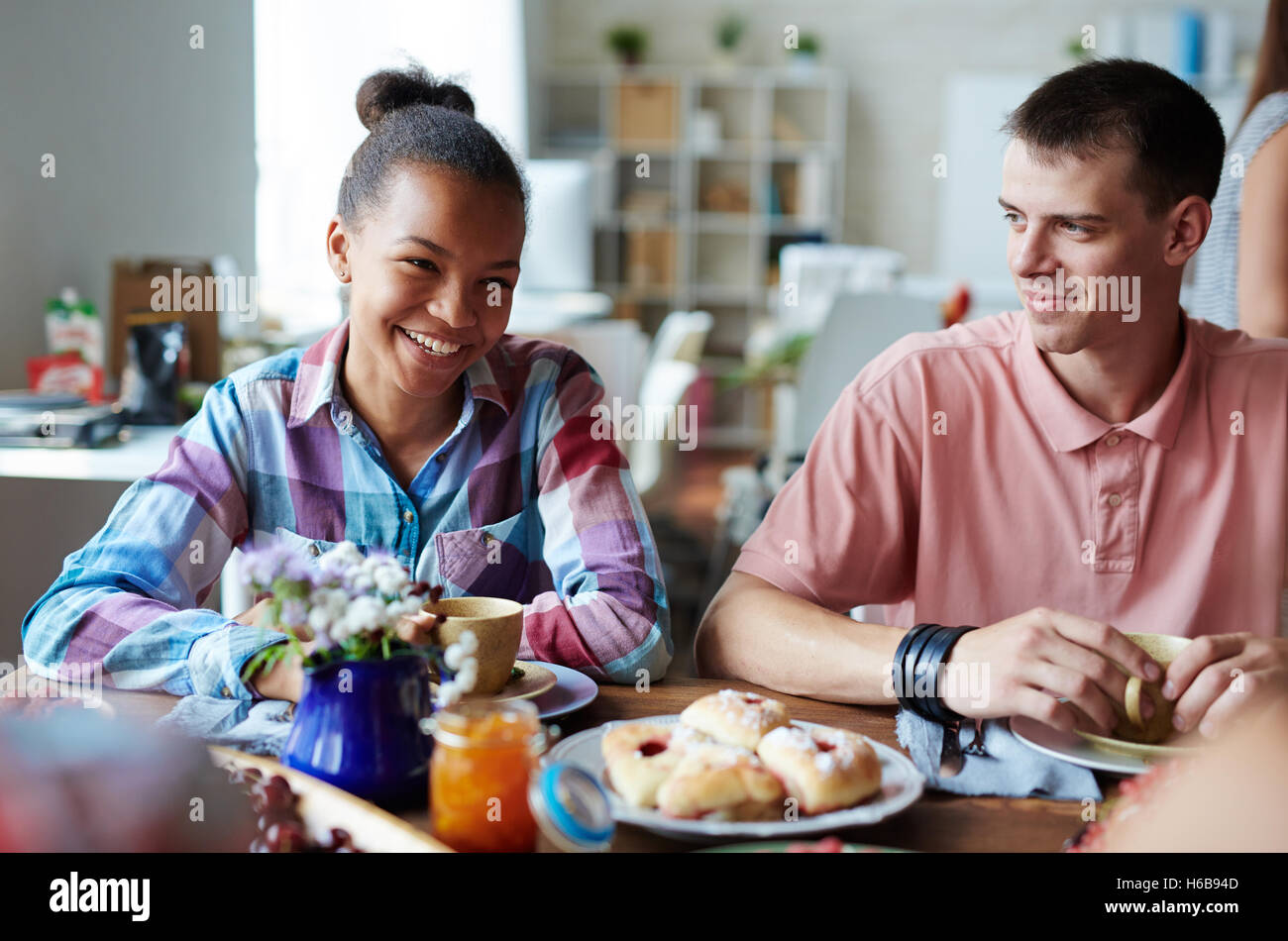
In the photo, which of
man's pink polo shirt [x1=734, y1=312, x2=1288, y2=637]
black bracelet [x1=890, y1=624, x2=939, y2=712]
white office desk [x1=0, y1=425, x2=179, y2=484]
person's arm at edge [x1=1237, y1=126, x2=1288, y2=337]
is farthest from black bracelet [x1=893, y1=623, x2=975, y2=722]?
white office desk [x1=0, y1=425, x2=179, y2=484]

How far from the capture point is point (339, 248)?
136cm

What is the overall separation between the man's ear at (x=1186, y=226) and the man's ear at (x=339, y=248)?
2.97 feet

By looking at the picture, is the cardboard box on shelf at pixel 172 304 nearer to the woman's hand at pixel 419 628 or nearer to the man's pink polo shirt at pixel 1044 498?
the man's pink polo shirt at pixel 1044 498

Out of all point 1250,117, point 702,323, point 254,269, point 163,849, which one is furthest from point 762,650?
point 702,323

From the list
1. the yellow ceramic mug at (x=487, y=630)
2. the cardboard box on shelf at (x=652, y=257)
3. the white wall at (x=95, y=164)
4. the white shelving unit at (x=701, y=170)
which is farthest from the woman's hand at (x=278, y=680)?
the cardboard box on shelf at (x=652, y=257)

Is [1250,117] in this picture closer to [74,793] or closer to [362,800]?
[362,800]

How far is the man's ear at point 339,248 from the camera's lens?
4.41 feet

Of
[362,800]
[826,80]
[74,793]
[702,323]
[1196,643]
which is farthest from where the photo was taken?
[826,80]

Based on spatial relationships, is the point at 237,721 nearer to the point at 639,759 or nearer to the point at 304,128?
the point at 639,759

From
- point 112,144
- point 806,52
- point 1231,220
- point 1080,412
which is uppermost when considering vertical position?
point 806,52

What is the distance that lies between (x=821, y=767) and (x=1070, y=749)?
26 cm

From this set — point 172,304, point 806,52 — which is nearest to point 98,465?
point 172,304
